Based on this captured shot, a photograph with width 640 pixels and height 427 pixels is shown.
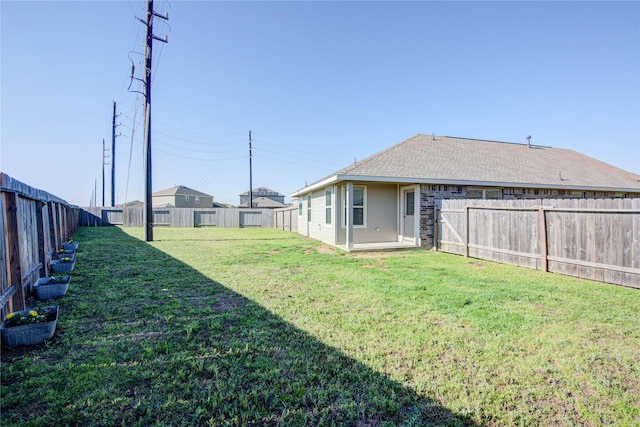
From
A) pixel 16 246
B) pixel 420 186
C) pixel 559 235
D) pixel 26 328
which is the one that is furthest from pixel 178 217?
pixel 559 235

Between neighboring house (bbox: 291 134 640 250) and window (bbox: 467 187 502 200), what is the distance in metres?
0.03

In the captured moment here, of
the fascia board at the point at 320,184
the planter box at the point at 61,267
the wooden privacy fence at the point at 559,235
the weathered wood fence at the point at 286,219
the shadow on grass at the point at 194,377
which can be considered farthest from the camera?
the weathered wood fence at the point at 286,219

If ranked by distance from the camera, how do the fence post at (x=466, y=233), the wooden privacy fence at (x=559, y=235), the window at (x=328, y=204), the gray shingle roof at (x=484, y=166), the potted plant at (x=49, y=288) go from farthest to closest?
the window at (x=328, y=204) < the gray shingle roof at (x=484, y=166) < the fence post at (x=466, y=233) < the wooden privacy fence at (x=559, y=235) < the potted plant at (x=49, y=288)

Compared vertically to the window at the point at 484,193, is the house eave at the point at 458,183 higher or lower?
higher

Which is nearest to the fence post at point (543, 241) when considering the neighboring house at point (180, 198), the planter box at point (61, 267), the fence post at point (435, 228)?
the fence post at point (435, 228)

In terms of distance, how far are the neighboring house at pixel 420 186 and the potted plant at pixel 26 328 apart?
753 cm

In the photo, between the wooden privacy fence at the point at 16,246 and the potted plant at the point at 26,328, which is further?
the wooden privacy fence at the point at 16,246

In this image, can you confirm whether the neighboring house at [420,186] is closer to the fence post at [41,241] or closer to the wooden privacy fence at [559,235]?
the wooden privacy fence at [559,235]

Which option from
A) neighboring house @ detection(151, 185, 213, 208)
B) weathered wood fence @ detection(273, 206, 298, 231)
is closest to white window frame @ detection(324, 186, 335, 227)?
weathered wood fence @ detection(273, 206, 298, 231)

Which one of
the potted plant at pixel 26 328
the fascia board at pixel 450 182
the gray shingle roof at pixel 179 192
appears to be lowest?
the potted plant at pixel 26 328

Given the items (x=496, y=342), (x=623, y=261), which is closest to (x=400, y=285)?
(x=496, y=342)

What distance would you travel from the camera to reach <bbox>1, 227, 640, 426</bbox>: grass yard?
1921mm

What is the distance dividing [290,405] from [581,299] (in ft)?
15.9

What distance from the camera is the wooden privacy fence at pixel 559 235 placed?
5121 mm
